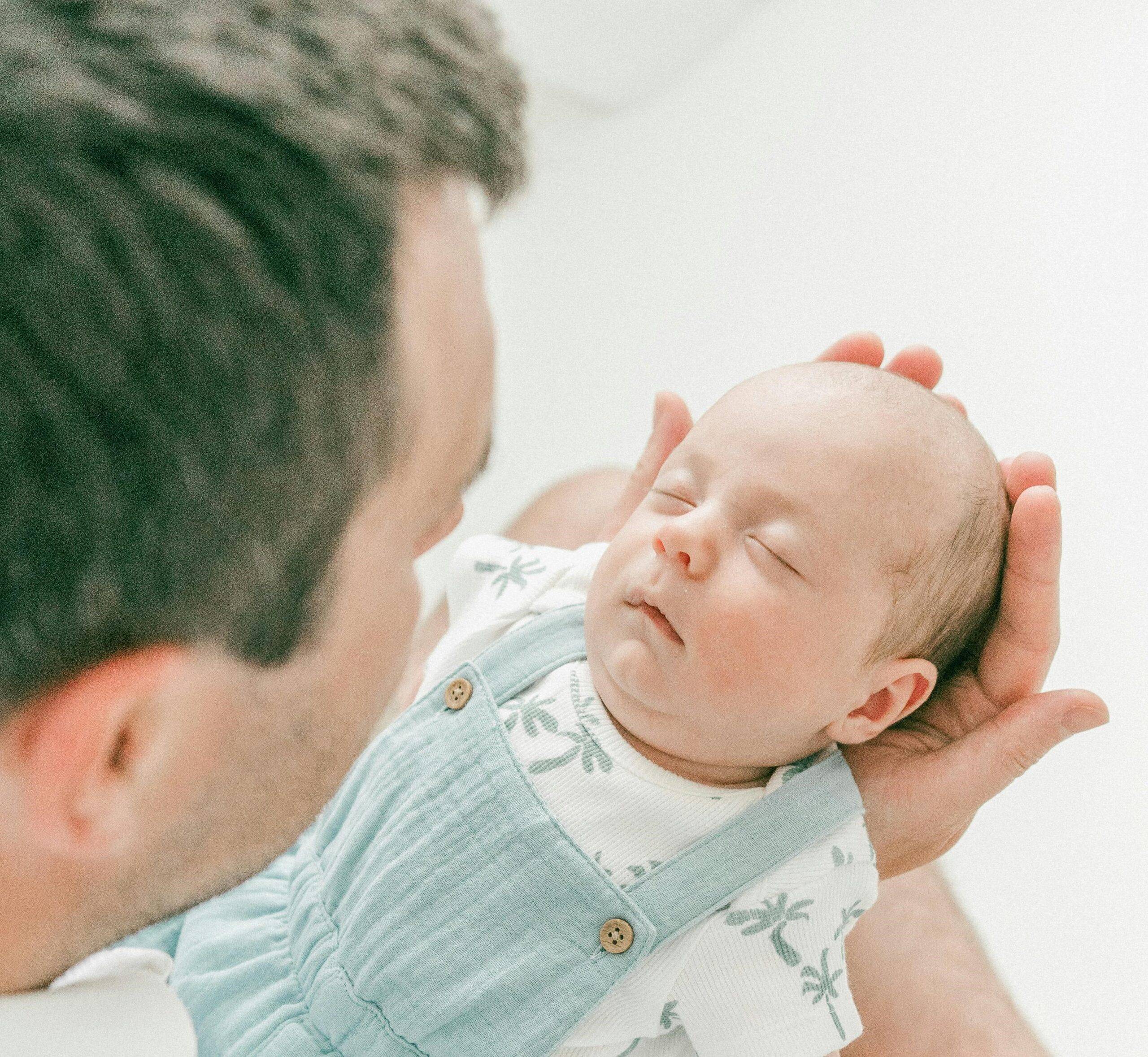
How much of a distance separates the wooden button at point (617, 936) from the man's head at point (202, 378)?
0.32 meters

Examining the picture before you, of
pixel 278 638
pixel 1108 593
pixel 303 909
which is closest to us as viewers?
pixel 278 638

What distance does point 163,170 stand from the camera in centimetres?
43

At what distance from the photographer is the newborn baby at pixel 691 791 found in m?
0.80

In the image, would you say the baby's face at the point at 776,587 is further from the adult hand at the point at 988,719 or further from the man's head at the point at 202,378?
the man's head at the point at 202,378

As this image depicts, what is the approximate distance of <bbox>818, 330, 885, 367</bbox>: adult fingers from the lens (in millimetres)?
990

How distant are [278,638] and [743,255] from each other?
4.29 ft

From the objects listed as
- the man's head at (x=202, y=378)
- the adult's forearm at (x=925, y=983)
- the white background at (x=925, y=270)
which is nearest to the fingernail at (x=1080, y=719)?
the adult's forearm at (x=925, y=983)

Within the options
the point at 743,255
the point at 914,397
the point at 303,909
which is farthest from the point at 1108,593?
the point at 303,909

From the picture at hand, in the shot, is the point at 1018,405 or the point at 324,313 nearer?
the point at 324,313

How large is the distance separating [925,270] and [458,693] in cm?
94

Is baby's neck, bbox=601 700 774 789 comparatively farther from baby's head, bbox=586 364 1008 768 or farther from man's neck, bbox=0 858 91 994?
man's neck, bbox=0 858 91 994

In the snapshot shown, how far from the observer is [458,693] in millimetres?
924

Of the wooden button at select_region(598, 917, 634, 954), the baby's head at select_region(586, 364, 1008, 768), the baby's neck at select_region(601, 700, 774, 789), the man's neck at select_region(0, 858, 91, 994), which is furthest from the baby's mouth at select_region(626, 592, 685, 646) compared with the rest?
the man's neck at select_region(0, 858, 91, 994)

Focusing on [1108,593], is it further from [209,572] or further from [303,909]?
[209,572]
